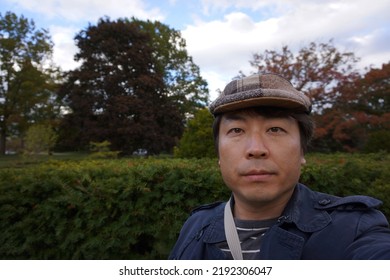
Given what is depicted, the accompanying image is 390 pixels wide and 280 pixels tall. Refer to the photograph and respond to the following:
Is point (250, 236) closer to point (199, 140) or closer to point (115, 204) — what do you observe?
point (115, 204)

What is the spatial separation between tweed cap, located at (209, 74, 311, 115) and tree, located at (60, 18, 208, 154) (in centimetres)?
2088

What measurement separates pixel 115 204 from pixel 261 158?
2.54 meters

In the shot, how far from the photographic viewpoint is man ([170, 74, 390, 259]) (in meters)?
1.18

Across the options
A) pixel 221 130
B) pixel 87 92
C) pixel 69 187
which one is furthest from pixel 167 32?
pixel 221 130

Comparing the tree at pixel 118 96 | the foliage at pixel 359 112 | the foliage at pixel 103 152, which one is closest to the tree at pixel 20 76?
the tree at pixel 118 96

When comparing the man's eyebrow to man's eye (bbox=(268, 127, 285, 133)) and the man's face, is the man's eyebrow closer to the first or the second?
the man's face

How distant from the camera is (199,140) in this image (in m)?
7.55

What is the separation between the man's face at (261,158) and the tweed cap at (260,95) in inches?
2.2

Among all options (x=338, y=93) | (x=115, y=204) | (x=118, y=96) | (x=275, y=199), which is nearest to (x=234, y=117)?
(x=275, y=199)

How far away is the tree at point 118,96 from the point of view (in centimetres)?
2252

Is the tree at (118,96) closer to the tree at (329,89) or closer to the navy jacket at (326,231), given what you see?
the tree at (329,89)

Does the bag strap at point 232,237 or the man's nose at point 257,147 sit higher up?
the man's nose at point 257,147

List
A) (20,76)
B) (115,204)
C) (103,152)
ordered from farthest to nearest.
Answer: (20,76), (103,152), (115,204)

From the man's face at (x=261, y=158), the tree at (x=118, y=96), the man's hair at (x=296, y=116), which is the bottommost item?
the man's face at (x=261, y=158)
